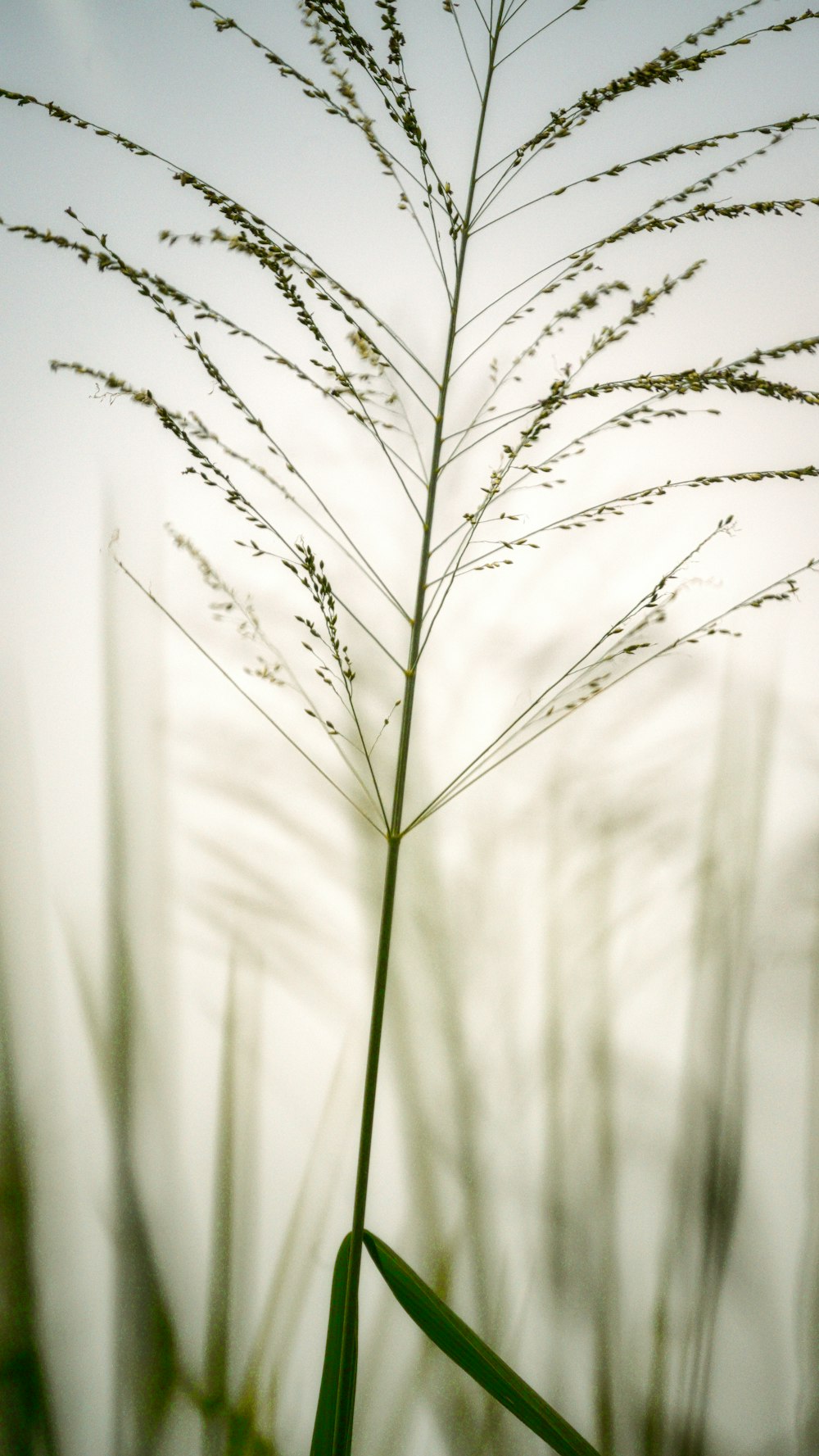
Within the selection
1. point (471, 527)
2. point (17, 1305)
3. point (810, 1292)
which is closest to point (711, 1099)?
point (810, 1292)

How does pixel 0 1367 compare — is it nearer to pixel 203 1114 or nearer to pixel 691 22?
pixel 203 1114

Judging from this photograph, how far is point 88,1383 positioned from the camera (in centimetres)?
91

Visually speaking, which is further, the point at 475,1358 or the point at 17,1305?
the point at 17,1305

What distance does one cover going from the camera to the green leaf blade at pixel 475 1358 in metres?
0.63

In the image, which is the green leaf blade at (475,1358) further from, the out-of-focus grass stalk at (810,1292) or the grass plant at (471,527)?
the out-of-focus grass stalk at (810,1292)

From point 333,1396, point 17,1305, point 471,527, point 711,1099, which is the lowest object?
point 17,1305

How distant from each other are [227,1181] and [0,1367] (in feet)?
0.99

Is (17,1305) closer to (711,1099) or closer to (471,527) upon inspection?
(711,1099)

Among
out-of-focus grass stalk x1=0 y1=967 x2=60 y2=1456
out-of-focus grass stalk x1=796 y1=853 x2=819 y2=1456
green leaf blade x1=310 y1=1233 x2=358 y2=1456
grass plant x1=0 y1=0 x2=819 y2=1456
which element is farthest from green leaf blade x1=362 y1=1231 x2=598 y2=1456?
out-of-focus grass stalk x1=0 y1=967 x2=60 y2=1456

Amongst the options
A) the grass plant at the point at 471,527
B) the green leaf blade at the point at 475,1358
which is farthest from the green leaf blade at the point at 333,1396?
the grass plant at the point at 471,527

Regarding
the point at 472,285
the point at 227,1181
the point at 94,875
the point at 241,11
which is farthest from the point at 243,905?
the point at 241,11

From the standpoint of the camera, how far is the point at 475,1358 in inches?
25.0

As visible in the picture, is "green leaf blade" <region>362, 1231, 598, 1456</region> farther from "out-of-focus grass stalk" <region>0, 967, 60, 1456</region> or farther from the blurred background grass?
"out-of-focus grass stalk" <region>0, 967, 60, 1456</region>

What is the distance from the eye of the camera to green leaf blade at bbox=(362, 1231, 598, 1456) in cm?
63
